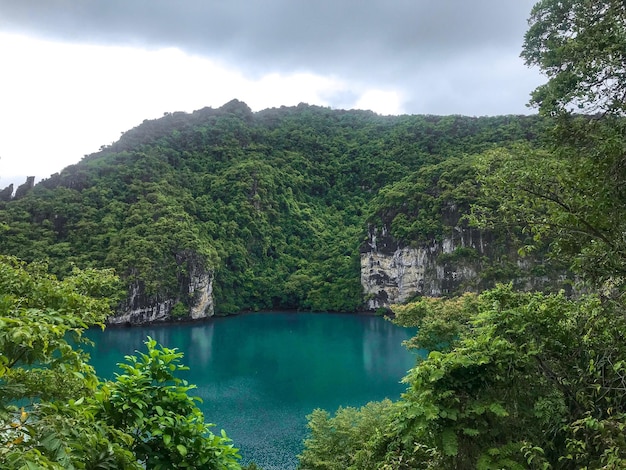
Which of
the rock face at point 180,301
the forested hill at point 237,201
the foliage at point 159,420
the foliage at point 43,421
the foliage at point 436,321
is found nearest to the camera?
the foliage at point 43,421

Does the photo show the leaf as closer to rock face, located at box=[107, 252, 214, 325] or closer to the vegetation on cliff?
the vegetation on cliff

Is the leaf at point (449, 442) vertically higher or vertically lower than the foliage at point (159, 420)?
lower

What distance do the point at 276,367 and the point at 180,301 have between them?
18.8 metres

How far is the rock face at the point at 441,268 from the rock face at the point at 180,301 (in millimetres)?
17540

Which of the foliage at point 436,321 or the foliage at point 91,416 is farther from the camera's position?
the foliage at point 436,321

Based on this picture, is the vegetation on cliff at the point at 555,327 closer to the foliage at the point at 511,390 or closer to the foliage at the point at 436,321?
the foliage at the point at 511,390

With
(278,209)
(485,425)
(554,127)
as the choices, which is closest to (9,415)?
(485,425)

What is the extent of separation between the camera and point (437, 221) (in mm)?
44375

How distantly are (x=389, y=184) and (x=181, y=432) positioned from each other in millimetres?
65300

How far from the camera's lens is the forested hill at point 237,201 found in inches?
1734

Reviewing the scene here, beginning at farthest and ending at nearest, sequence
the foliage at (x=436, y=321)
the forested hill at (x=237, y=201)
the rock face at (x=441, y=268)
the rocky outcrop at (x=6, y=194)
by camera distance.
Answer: the rocky outcrop at (x=6, y=194) → the forested hill at (x=237, y=201) → the rock face at (x=441, y=268) → the foliage at (x=436, y=321)

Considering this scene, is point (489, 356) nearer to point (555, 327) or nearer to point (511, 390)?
point (511, 390)

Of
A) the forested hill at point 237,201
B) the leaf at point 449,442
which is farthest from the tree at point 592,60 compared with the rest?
the forested hill at point 237,201

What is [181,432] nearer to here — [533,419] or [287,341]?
[533,419]
